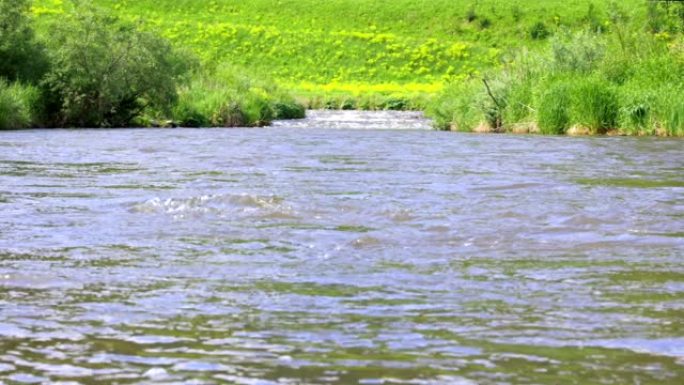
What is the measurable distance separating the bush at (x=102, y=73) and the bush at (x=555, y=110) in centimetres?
1545

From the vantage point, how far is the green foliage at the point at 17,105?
31328 millimetres

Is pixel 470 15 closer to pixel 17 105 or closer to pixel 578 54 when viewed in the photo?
pixel 578 54

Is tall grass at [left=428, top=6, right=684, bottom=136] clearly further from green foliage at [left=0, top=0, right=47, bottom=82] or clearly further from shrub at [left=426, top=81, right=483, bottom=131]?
green foliage at [left=0, top=0, right=47, bottom=82]

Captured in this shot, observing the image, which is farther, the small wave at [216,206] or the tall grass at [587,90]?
the tall grass at [587,90]

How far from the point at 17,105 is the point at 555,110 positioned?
51.7ft

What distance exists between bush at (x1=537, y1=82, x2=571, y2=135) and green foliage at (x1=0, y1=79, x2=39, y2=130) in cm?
1533

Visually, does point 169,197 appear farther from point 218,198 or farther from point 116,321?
point 116,321

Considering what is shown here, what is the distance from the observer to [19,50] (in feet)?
117

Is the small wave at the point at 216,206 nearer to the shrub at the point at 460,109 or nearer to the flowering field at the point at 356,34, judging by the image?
the shrub at the point at 460,109

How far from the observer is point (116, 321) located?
600cm

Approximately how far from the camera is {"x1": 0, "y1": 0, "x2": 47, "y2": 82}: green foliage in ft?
117

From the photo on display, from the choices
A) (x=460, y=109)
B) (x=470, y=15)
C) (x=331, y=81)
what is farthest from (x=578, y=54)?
(x=470, y=15)

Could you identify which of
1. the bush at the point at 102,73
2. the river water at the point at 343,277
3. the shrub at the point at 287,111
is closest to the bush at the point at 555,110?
the river water at the point at 343,277

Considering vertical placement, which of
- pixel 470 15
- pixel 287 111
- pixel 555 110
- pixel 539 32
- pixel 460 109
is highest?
pixel 470 15
